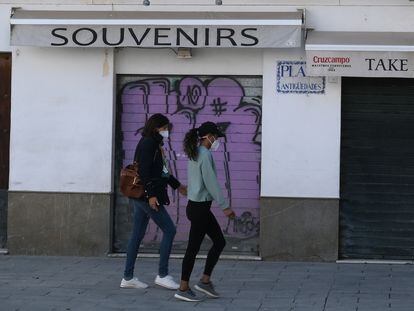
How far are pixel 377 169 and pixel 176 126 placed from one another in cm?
286

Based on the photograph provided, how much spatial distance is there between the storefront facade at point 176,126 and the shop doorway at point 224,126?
14 mm

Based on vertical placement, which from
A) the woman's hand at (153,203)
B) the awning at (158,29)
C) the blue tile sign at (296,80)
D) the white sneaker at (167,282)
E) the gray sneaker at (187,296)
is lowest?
the gray sneaker at (187,296)

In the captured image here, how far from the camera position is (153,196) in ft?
29.8

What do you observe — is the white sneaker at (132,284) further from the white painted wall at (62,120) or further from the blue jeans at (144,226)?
the white painted wall at (62,120)

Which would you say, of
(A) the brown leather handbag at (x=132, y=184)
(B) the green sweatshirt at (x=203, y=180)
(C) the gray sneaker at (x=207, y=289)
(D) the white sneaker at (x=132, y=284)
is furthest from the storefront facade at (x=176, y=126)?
(B) the green sweatshirt at (x=203, y=180)

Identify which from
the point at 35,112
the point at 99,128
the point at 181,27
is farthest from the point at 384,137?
the point at 35,112

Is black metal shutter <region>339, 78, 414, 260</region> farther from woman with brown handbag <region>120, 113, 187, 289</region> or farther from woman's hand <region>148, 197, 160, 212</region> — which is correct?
woman's hand <region>148, 197, 160, 212</region>

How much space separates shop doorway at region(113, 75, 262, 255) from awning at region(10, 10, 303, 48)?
0.79 meters

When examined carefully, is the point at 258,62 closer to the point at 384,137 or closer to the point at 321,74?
the point at 321,74

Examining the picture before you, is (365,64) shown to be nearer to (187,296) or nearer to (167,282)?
(167,282)

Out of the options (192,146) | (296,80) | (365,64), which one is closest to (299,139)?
(296,80)

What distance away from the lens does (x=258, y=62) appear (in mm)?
11539

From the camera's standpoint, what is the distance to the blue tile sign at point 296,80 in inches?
445

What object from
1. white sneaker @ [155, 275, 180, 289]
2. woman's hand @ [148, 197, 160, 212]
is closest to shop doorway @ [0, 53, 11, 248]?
white sneaker @ [155, 275, 180, 289]
